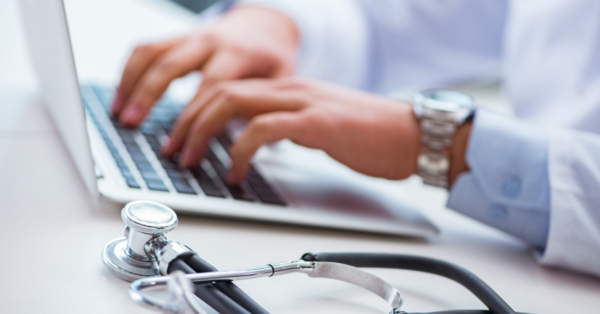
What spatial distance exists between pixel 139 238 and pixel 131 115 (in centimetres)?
31

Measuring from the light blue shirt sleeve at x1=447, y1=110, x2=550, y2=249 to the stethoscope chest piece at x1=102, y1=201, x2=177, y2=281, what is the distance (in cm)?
32

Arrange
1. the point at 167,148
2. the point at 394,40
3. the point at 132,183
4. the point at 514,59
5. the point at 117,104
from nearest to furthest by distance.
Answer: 1. the point at 132,183
2. the point at 167,148
3. the point at 117,104
4. the point at 514,59
5. the point at 394,40

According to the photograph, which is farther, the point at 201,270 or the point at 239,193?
the point at 239,193

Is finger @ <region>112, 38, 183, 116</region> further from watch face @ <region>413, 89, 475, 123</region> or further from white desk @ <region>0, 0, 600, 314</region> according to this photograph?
watch face @ <region>413, 89, 475, 123</region>

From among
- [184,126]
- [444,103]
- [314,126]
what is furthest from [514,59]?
[184,126]

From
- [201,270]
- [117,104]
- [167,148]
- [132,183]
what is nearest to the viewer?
[201,270]

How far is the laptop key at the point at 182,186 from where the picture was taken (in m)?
0.45

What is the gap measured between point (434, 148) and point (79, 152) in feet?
1.17

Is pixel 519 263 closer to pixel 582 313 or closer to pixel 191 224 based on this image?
pixel 582 313

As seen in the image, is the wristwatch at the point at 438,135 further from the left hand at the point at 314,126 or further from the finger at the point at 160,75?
the finger at the point at 160,75

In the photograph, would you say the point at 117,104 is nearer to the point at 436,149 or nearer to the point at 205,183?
the point at 205,183

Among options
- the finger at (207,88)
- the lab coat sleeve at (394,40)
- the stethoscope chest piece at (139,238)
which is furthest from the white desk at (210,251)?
the lab coat sleeve at (394,40)

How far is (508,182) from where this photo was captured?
0.54 m

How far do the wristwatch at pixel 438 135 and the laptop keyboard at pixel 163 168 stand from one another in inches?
7.0
